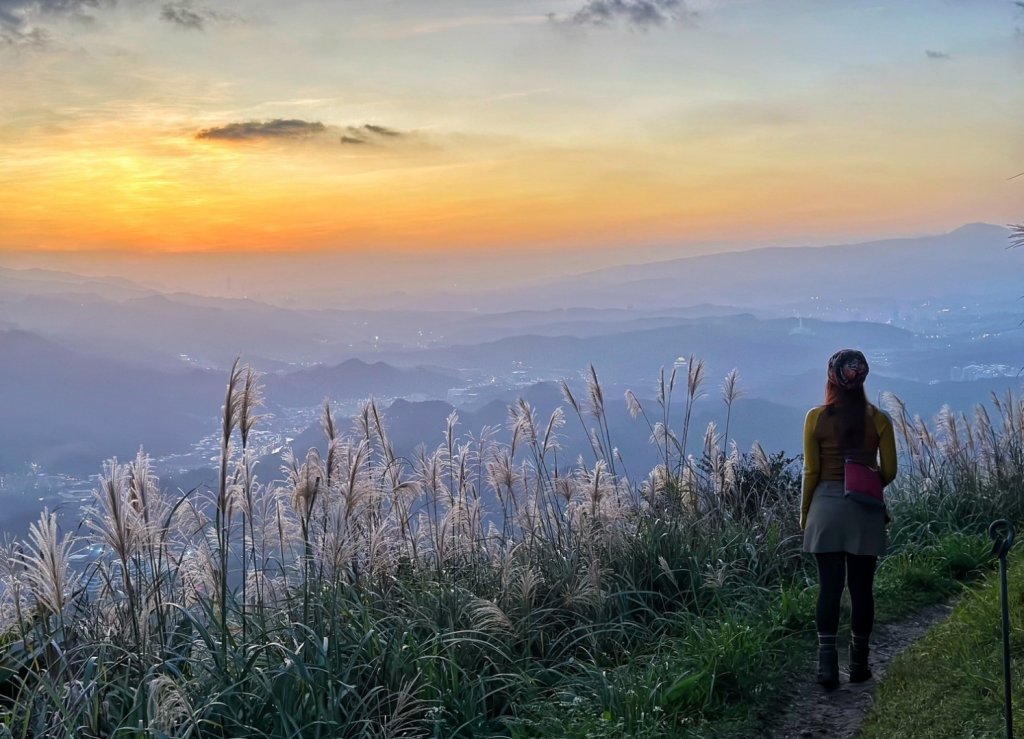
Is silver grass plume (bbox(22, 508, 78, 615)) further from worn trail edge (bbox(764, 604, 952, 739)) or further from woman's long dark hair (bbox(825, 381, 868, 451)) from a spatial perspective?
woman's long dark hair (bbox(825, 381, 868, 451))

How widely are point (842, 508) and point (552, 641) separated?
2.04 meters

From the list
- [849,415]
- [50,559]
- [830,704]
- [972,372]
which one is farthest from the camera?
[972,372]

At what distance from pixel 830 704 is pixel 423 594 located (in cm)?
256

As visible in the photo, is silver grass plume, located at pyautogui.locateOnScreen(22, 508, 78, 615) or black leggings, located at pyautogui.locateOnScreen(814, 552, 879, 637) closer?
silver grass plume, located at pyautogui.locateOnScreen(22, 508, 78, 615)

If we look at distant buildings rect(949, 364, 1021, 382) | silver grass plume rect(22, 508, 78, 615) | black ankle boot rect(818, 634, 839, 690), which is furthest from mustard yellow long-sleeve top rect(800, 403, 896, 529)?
distant buildings rect(949, 364, 1021, 382)

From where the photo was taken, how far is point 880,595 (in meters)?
7.25

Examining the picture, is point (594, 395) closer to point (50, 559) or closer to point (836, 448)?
point (836, 448)

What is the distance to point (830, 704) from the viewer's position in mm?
5266

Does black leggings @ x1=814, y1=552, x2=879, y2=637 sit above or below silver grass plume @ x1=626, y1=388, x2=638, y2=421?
below

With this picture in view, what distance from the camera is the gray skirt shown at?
545cm

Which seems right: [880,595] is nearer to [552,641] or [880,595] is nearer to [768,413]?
[552,641]

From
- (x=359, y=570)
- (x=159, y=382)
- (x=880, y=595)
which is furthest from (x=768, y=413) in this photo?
(x=159, y=382)

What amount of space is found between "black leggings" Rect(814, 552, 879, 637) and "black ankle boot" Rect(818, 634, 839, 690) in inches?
2.8

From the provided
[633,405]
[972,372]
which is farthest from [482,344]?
[633,405]
